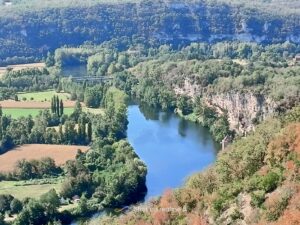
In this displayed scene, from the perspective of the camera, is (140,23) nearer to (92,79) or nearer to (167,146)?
(92,79)

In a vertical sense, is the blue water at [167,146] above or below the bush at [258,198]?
below

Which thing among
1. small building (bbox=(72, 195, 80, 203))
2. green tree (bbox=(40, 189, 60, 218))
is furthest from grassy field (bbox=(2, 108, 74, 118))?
green tree (bbox=(40, 189, 60, 218))

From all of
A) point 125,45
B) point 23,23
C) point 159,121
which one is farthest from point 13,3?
point 159,121

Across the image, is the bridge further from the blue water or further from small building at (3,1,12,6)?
small building at (3,1,12,6)

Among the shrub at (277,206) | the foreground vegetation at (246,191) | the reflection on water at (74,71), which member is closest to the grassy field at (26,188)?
the foreground vegetation at (246,191)

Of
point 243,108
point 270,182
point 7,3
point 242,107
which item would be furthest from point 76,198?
point 7,3

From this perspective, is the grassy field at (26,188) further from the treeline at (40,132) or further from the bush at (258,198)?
the bush at (258,198)

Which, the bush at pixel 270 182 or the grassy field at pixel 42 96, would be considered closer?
the bush at pixel 270 182

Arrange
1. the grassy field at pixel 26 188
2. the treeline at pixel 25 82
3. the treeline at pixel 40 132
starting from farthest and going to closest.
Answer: the treeline at pixel 25 82 → the treeline at pixel 40 132 → the grassy field at pixel 26 188
